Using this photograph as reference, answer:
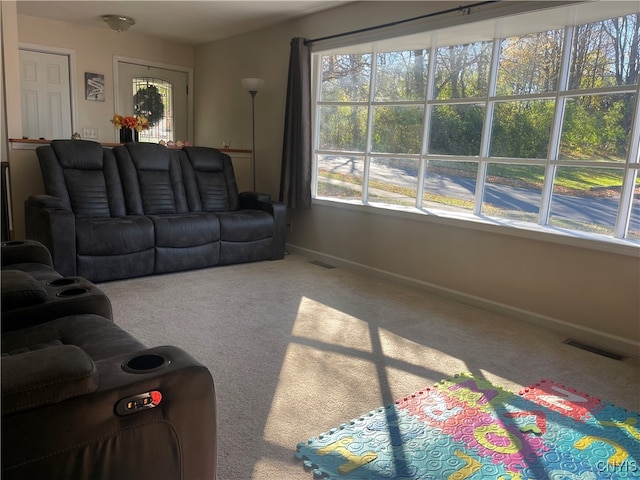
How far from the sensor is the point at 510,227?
3320 mm

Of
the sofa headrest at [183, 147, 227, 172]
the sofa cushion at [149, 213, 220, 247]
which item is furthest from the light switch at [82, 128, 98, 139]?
the sofa cushion at [149, 213, 220, 247]

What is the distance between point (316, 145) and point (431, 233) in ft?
5.33

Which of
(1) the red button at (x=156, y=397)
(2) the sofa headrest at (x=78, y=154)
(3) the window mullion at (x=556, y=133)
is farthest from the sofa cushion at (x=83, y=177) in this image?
(3) the window mullion at (x=556, y=133)

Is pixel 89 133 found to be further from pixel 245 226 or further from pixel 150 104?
pixel 245 226

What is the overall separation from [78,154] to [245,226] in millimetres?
1514

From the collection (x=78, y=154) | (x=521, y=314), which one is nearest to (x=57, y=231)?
(x=78, y=154)

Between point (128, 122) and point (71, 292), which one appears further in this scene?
point (128, 122)

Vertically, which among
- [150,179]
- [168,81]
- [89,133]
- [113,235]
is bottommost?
[113,235]

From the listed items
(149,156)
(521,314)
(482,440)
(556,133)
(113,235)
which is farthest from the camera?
(149,156)

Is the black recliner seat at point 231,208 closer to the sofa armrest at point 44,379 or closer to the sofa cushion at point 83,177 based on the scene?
the sofa cushion at point 83,177

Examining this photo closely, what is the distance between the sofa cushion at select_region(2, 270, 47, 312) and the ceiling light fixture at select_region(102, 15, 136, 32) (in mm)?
4161

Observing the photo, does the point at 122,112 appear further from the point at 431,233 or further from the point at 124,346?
the point at 124,346

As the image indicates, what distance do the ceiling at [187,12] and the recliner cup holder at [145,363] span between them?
12.5 feet

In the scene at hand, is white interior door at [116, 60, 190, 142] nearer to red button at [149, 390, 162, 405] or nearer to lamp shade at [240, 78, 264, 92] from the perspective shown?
lamp shade at [240, 78, 264, 92]
